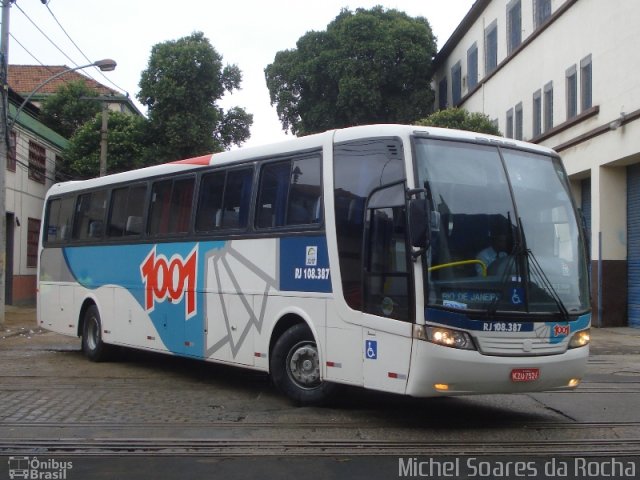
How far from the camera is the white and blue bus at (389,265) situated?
754 cm

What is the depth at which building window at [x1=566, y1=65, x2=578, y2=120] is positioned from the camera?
22839 mm

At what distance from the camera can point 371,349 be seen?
803 centimetres

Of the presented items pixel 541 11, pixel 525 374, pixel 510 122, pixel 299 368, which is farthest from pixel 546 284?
pixel 510 122

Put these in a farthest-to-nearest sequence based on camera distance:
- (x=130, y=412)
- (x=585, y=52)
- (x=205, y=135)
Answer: (x=205, y=135)
(x=585, y=52)
(x=130, y=412)

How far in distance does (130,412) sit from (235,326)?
1905 millimetres

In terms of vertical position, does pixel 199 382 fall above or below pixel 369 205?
below

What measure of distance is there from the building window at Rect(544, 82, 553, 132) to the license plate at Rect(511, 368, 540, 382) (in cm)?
1837

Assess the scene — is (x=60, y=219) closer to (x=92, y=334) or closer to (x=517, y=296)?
(x=92, y=334)

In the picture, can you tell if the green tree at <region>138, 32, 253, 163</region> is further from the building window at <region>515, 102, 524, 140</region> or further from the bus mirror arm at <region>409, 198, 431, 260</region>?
the bus mirror arm at <region>409, 198, 431, 260</region>

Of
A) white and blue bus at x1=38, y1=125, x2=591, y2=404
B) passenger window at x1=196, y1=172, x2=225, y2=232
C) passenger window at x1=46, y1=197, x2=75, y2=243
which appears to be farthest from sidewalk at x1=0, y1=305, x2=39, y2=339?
white and blue bus at x1=38, y1=125, x2=591, y2=404

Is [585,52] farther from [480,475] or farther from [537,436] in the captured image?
[480,475]

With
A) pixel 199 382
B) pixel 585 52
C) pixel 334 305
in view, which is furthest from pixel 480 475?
pixel 585 52

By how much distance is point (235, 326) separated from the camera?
1032 centimetres

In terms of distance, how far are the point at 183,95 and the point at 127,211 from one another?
77.8 ft
